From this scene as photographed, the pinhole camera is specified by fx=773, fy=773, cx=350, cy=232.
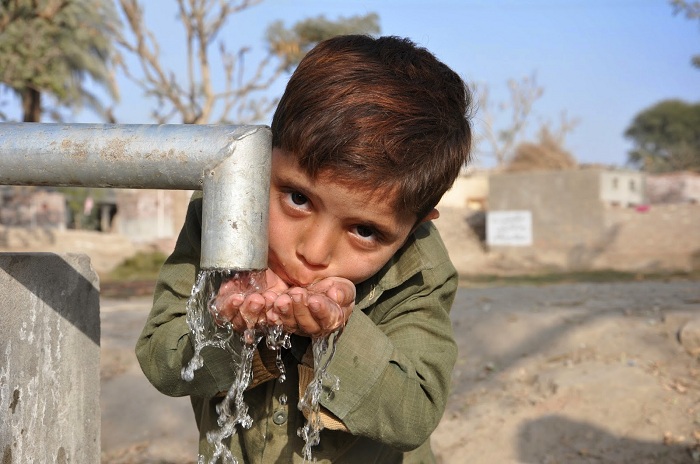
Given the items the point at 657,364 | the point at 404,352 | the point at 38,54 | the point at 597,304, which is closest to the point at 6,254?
Answer: the point at 404,352

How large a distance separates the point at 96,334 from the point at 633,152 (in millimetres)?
46078

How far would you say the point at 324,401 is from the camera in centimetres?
136

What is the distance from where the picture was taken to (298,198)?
51.2 inches

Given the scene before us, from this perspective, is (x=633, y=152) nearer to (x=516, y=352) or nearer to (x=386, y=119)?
(x=516, y=352)

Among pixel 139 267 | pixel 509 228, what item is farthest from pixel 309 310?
pixel 509 228

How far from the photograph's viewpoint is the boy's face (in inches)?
49.8

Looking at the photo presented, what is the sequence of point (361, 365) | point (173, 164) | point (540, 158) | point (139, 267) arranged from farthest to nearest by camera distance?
point (540, 158), point (139, 267), point (361, 365), point (173, 164)

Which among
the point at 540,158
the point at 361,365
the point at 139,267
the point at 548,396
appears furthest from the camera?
the point at 540,158

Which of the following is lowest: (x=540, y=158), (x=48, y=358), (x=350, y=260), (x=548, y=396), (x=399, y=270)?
(x=540, y=158)

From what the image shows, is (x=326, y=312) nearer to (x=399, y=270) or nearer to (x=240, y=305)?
(x=240, y=305)

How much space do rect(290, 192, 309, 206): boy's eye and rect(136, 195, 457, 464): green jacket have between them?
0.25m

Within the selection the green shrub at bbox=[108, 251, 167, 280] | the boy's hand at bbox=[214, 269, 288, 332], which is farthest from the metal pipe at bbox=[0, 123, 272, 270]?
the green shrub at bbox=[108, 251, 167, 280]

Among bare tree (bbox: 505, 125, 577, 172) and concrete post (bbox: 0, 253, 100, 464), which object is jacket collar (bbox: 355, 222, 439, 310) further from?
bare tree (bbox: 505, 125, 577, 172)

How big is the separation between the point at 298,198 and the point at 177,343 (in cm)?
35
